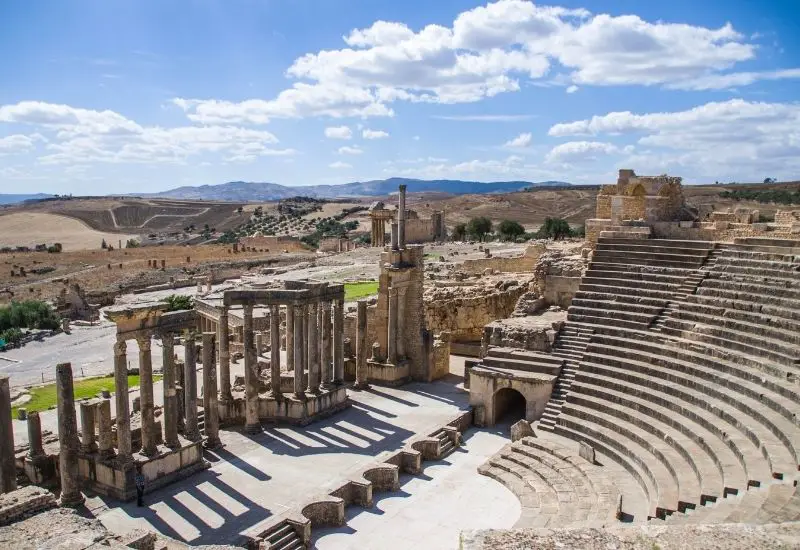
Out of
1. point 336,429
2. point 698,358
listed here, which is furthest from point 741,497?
point 336,429

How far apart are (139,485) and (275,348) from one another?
6.88 metres

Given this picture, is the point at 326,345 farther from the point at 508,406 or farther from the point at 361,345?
the point at 508,406

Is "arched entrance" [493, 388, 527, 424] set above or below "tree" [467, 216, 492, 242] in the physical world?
below

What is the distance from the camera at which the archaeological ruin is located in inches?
602

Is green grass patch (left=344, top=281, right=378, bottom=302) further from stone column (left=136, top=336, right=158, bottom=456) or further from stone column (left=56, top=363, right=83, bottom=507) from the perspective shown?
stone column (left=56, top=363, right=83, bottom=507)

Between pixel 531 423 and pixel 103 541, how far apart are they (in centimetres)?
1444

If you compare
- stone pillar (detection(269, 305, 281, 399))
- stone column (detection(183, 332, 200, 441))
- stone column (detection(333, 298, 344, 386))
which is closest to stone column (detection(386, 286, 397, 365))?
stone column (detection(333, 298, 344, 386))

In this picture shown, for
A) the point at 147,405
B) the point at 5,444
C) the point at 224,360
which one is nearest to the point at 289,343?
the point at 224,360

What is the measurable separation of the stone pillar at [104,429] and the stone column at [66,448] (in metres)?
0.93

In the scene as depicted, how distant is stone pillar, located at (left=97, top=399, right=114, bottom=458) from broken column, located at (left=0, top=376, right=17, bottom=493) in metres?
2.32

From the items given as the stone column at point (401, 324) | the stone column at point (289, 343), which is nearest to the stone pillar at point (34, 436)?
the stone column at point (289, 343)

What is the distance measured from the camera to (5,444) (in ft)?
52.3

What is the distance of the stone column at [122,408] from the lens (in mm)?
17656

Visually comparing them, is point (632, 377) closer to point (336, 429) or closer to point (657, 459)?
point (657, 459)
